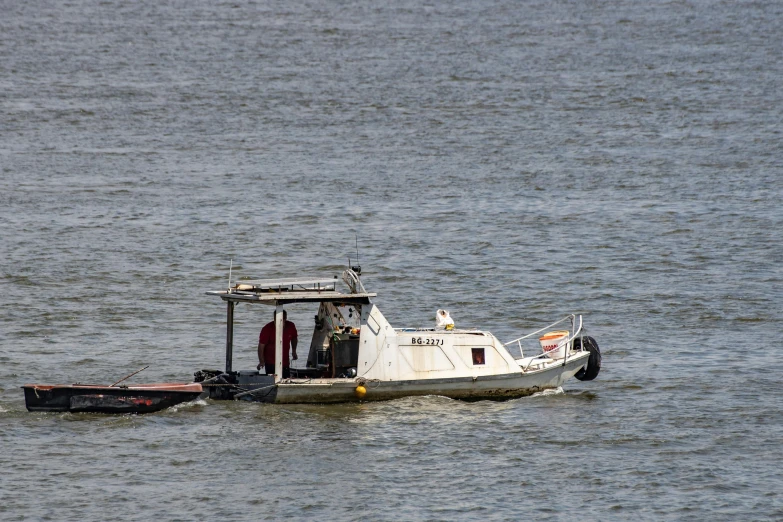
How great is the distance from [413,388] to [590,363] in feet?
13.1

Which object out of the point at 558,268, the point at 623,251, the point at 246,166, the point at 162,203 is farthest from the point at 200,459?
the point at 246,166

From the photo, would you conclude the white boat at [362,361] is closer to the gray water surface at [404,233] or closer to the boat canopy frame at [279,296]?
the boat canopy frame at [279,296]

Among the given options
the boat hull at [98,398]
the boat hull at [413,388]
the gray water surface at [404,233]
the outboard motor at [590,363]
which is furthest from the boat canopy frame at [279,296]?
the outboard motor at [590,363]

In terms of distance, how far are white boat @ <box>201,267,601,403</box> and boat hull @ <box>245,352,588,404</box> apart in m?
0.02

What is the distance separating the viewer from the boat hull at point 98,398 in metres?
23.7

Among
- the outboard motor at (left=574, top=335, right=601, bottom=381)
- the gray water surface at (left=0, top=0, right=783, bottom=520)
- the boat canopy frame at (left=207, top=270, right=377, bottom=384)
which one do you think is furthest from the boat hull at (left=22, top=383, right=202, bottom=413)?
the outboard motor at (left=574, top=335, right=601, bottom=381)

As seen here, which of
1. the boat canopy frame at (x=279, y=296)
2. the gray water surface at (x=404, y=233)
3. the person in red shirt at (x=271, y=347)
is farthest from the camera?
the person in red shirt at (x=271, y=347)

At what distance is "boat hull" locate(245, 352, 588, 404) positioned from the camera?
24.6 metres

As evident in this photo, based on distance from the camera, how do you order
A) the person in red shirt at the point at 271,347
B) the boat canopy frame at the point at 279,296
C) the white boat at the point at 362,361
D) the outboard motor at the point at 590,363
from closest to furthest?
1. the boat canopy frame at the point at 279,296
2. the white boat at the point at 362,361
3. the person in red shirt at the point at 271,347
4. the outboard motor at the point at 590,363

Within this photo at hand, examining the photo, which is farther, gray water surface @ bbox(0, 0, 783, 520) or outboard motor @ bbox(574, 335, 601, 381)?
outboard motor @ bbox(574, 335, 601, 381)

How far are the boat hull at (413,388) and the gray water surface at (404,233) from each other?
25 centimetres

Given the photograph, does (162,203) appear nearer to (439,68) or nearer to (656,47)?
(439,68)

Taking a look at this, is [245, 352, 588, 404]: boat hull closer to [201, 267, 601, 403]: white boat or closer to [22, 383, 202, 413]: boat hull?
[201, 267, 601, 403]: white boat

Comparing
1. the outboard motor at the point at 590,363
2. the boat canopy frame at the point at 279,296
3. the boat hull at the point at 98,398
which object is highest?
the boat canopy frame at the point at 279,296
